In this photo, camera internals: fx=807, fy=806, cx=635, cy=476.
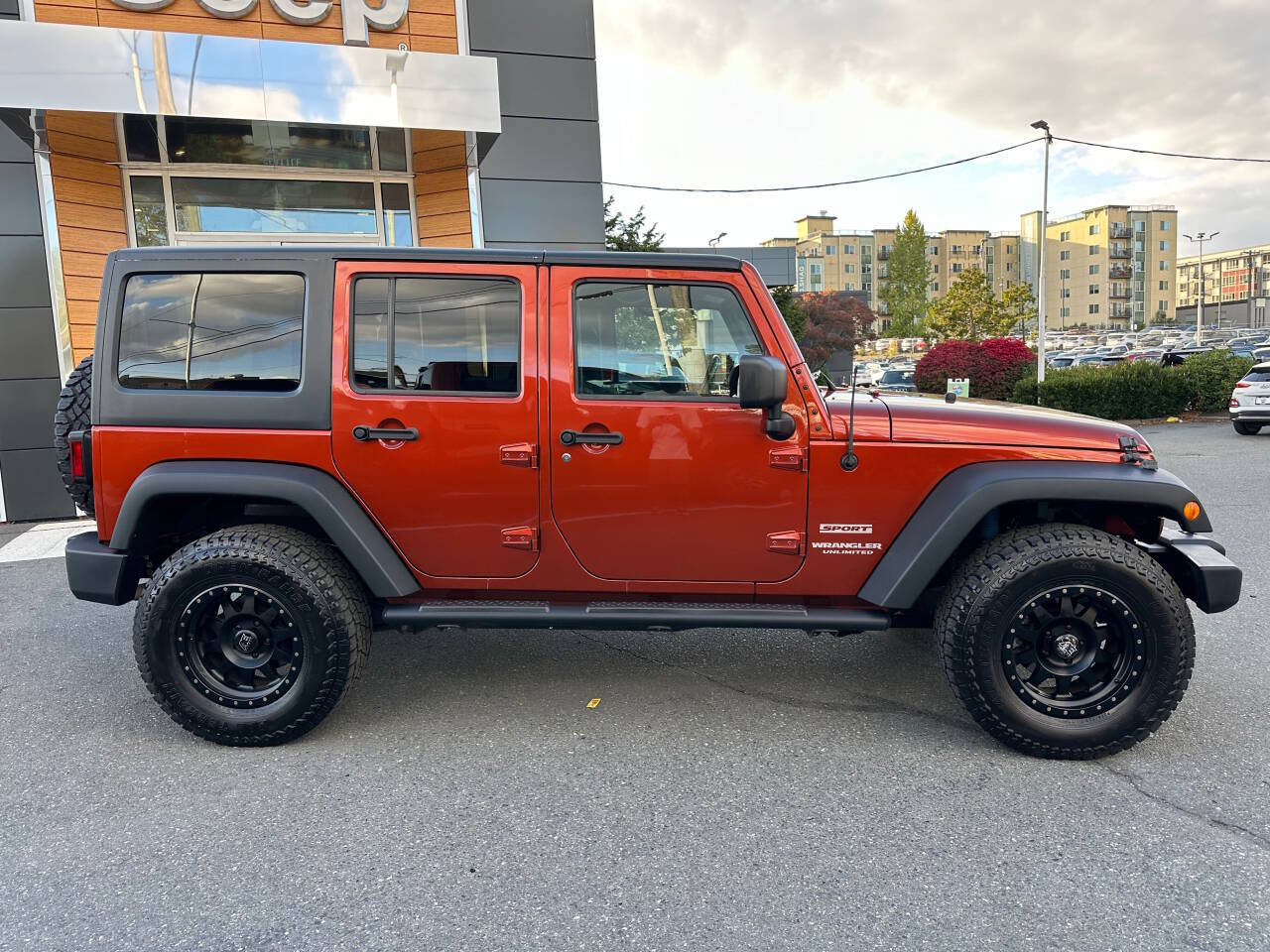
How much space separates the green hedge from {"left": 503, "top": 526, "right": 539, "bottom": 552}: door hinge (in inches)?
667

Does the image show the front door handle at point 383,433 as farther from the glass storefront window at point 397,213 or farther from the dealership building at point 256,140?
the glass storefront window at point 397,213

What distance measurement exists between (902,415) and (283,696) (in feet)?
9.03

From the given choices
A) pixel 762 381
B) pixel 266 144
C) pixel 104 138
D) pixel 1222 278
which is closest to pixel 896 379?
pixel 266 144

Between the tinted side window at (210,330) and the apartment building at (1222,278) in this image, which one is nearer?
the tinted side window at (210,330)

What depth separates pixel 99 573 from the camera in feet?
10.9

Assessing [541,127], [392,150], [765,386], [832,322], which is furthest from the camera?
[832,322]

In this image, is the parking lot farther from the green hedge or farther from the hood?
the green hedge

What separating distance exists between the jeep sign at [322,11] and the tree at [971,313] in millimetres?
30958

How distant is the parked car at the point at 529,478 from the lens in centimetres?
316

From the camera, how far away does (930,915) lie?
227 cm

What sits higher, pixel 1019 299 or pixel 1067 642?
pixel 1019 299

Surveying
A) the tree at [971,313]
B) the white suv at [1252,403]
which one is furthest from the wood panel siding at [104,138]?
the tree at [971,313]

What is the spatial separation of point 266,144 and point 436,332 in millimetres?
7642

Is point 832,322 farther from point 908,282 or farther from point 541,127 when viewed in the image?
point 908,282
